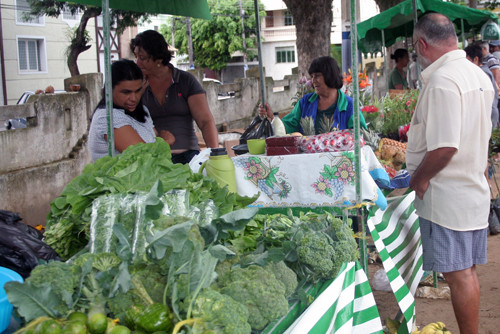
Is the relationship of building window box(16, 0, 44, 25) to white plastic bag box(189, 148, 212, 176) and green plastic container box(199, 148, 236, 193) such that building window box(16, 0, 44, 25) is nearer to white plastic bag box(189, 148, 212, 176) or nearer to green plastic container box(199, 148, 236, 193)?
white plastic bag box(189, 148, 212, 176)

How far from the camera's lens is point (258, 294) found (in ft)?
5.78

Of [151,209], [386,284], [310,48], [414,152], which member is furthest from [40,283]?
[310,48]

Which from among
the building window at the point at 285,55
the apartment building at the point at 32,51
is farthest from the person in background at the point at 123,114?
the building window at the point at 285,55

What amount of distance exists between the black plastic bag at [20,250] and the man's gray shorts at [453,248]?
2.18 metres

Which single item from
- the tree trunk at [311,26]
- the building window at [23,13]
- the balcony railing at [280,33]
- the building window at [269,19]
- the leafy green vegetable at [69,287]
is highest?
the building window at [269,19]

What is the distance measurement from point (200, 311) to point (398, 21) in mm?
11886

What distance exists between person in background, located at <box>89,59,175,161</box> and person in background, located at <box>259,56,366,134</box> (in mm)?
1251

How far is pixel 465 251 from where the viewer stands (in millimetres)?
3184

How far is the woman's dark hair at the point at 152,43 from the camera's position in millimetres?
4180

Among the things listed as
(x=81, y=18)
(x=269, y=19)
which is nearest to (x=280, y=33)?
(x=269, y=19)

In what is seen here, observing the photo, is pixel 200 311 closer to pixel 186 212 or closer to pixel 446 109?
pixel 186 212

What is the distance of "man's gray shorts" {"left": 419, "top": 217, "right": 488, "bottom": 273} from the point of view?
10.5 ft

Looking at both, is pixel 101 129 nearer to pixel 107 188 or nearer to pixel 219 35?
pixel 107 188

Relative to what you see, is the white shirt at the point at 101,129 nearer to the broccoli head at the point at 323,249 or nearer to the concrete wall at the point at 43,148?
the broccoli head at the point at 323,249
